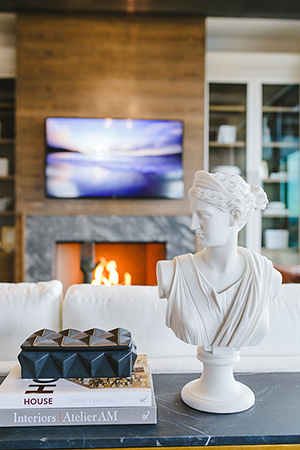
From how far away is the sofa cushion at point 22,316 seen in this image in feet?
3.15

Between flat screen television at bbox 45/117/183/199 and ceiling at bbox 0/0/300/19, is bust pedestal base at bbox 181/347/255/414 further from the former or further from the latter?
ceiling at bbox 0/0/300/19

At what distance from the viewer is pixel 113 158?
11.6 feet

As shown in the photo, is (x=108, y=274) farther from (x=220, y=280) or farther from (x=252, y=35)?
(x=220, y=280)

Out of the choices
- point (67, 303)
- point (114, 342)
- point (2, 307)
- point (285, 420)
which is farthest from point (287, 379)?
point (2, 307)

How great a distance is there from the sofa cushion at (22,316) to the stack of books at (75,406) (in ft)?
0.83

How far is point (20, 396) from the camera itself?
0.68 meters

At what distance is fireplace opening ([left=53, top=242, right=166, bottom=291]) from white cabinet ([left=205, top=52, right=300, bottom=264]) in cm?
93

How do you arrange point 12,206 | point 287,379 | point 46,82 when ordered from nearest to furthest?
point 287,379 → point 46,82 → point 12,206

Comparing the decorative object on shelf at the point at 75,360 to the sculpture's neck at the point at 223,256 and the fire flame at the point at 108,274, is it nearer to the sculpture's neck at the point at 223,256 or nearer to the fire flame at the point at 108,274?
the sculpture's neck at the point at 223,256

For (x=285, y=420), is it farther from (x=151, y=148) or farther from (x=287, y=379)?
(x=151, y=148)

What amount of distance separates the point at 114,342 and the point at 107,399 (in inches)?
3.9

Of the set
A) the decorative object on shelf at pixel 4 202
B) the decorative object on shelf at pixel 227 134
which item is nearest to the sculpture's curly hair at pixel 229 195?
the decorative object on shelf at pixel 227 134

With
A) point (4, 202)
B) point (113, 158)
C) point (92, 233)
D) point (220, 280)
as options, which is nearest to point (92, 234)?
point (92, 233)

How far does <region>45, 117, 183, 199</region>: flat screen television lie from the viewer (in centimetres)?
347
